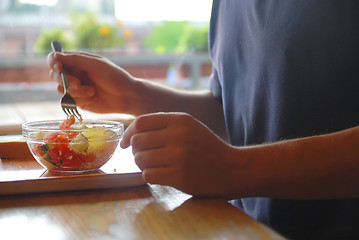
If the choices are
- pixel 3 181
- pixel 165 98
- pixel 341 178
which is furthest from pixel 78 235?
pixel 165 98

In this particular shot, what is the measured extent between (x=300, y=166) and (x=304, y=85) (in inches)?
12.6

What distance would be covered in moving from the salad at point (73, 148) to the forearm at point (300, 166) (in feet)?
0.80

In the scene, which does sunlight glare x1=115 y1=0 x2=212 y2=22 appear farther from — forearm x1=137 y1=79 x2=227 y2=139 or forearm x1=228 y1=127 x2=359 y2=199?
forearm x1=228 y1=127 x2=359 y2=199

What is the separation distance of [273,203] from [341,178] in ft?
0.98

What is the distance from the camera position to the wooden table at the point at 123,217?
54cm

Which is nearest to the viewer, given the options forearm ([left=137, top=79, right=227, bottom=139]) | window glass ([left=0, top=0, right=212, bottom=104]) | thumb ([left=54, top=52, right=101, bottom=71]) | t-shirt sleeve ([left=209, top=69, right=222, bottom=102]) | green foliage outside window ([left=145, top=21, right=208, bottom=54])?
thumb ([left=54, top=52, right=101, bottom=71])

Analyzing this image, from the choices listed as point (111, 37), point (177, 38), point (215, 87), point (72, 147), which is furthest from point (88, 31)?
point (72, 147)

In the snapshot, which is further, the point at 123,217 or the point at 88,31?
the point at 88,31

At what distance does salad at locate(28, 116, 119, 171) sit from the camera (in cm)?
77

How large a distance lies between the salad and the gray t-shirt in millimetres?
405

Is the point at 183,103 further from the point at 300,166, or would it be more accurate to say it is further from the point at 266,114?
the point at 300,166

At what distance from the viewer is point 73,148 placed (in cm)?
77

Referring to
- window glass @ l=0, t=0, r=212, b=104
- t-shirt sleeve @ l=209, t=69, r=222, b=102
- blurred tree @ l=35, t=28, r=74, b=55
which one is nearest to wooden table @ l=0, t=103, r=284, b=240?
t-shirt sleeve @ l=209, t=69, r=222, b=102

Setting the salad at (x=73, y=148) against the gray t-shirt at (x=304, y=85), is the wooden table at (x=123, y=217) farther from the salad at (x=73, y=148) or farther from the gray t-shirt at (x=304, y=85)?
the gray t-shirt at (x=304, y=85)
